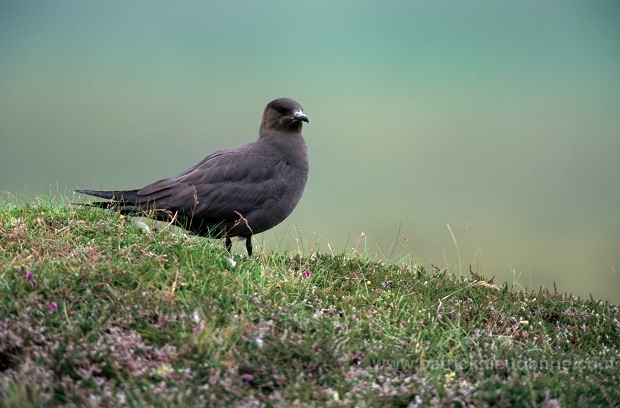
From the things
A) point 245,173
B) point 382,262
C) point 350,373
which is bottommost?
point 350,373

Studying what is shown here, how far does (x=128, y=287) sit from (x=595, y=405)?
353 cm

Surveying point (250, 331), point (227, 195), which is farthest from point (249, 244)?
point (250, 331)

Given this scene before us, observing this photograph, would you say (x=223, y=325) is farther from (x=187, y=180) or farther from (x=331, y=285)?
(x=187, y=180)

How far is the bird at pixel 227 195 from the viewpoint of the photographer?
7.73 m

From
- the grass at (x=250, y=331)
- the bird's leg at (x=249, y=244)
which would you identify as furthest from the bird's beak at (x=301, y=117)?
the grass at (x=250, y=331)

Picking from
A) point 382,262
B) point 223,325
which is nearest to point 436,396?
point 223,325

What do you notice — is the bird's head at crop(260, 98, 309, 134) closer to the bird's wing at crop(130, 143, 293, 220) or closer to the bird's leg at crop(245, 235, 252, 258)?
the bird's wing at crop(130, 143, 293, 220)

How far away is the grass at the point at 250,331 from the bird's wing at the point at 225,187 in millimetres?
635

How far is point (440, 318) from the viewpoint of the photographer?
6.27 meters

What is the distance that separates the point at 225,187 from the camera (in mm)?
7797

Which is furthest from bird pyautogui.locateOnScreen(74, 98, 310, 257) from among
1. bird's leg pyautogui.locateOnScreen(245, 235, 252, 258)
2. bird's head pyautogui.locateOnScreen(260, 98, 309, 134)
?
bird's head pyautogui.locateOnScreen(260, 98, 309, 134)

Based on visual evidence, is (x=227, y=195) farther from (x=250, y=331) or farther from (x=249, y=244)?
(x=250, y=331)

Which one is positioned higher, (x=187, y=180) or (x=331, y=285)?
(x=187, y=180)

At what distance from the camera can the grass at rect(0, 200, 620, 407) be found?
4383mm
